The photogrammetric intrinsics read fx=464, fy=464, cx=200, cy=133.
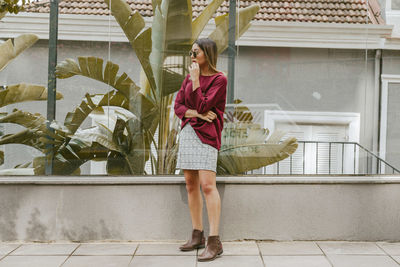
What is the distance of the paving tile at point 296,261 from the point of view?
3.87 meters

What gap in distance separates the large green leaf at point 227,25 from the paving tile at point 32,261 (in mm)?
2536

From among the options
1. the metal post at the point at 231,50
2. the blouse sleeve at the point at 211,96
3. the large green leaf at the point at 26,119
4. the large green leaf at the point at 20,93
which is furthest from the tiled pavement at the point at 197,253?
the metal post at the point at 231,50

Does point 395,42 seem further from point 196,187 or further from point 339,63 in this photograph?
point 196,187

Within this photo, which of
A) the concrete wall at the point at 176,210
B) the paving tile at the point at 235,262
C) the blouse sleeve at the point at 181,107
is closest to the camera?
the paving tile at the point at 235,262

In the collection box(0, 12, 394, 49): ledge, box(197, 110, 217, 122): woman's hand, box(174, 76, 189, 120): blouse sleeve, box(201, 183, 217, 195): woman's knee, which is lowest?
box(201, 183, 217, 195): woman's knee

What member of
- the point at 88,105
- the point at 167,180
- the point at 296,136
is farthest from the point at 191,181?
the point at 88,105

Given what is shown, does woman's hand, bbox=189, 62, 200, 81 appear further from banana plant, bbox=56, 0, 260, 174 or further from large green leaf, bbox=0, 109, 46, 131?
large green leaf, bbox=0, 109, 46, 131

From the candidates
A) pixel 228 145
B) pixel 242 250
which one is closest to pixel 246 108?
pixel 228 145

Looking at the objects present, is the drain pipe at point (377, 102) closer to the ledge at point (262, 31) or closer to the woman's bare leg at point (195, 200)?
the ledge at point (262, 31)

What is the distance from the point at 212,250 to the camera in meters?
3.98

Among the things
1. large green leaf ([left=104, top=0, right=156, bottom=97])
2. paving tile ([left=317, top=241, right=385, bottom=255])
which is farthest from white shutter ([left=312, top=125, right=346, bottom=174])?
large green leaf ([left=104, top=0, right=156, bottom=97])

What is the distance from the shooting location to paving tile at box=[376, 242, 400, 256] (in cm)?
425

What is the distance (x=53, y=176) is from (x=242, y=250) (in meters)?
2.01

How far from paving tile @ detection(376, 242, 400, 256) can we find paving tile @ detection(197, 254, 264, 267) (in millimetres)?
1247
